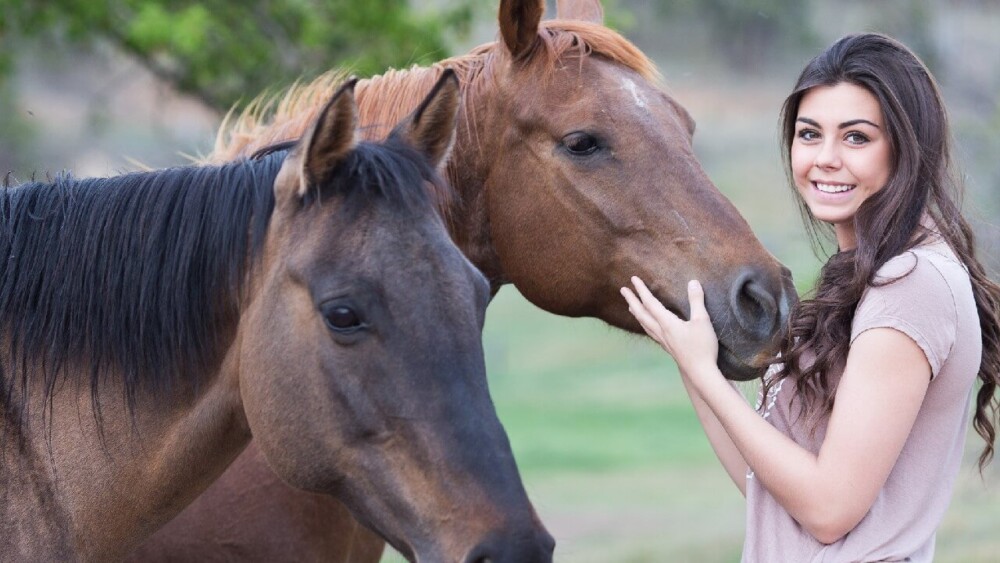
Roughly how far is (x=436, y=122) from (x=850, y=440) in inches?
53.6

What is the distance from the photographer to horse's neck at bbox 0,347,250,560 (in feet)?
9.78

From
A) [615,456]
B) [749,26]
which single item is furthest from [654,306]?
[749,26]

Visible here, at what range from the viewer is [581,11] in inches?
186

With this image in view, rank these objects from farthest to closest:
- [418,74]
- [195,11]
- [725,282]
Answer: [195,11]
[418,74]
[725,282]

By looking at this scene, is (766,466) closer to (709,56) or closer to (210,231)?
(210,231)

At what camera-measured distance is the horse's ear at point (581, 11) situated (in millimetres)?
4703

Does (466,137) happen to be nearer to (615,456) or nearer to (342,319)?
(342,319)

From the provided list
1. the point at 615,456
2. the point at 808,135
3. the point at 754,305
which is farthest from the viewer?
the point at 615,456

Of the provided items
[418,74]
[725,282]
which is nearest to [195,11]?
[418,74]

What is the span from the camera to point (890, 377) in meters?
2.81

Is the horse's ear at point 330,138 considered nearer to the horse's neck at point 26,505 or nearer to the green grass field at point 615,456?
the horse's neck at point 26,505

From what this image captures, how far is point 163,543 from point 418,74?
1842 mm

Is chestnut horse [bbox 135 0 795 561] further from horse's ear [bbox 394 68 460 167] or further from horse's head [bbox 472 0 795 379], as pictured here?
horse's ear [bbox 394 68 460 167]

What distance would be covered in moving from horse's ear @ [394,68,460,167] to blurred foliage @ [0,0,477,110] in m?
5.17
